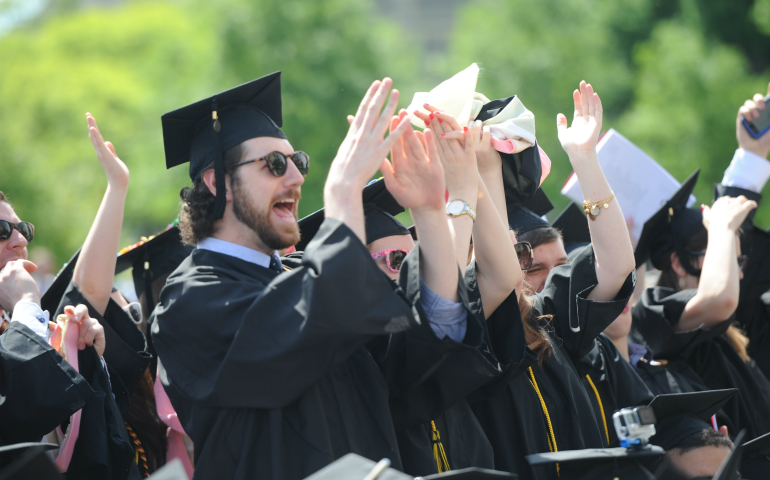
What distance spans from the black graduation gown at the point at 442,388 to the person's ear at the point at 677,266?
237 centimetres

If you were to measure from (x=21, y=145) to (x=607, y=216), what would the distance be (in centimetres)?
1775

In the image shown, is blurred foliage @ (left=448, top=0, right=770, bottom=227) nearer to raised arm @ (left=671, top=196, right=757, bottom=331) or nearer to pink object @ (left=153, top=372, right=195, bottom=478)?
raised arm @ (left=671, top=196, right=757, bottom=331)

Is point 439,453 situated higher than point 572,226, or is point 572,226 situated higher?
point 572,226

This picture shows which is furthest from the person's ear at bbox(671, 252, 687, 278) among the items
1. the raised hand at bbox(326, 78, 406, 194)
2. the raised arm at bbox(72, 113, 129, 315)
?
the raised arm at bbox(72, 113, 129, 315)

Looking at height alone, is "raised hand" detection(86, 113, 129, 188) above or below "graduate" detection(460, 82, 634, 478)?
above

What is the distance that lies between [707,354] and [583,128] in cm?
215

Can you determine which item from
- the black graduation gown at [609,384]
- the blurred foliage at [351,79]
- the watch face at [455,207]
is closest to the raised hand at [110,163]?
the watch face at [455,207]

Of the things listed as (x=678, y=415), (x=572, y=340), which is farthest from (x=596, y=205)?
(x=678, y=415)

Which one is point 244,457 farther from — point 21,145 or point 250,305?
point 21,145

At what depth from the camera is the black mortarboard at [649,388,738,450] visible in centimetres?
281

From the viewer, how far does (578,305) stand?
3219 millimetres

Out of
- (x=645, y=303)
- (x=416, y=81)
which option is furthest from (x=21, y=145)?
(x=645, y=303)

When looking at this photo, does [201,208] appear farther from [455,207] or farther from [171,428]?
[171,428]

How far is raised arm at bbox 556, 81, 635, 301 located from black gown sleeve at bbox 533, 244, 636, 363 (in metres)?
0.05
